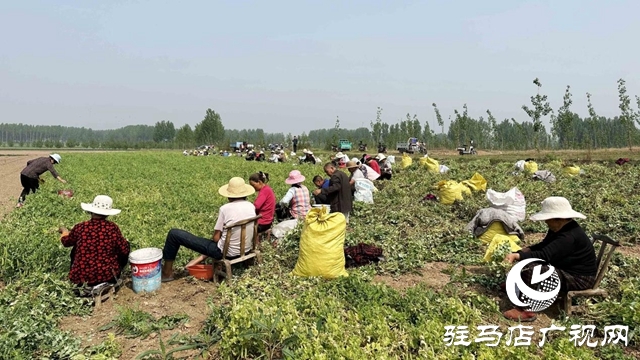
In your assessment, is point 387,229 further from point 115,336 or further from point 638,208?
point 638,208

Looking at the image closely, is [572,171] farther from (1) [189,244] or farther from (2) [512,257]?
(1) [189,244]

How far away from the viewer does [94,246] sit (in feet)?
16.7

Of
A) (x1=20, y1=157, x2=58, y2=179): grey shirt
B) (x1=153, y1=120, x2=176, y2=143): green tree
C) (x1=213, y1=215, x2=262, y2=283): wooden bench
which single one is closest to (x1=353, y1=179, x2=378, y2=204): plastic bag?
(x1=213, y1=215, x2=262, y2=283): wooden bench

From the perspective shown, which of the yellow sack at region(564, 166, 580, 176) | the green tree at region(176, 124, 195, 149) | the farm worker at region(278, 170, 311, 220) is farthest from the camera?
the green tree at region(176, 124, 195, 149)

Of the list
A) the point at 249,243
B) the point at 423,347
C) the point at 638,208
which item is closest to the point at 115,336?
the point at 249,243

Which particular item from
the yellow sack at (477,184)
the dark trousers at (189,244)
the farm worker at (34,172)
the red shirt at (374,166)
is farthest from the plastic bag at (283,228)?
the red shirt at (374,166)

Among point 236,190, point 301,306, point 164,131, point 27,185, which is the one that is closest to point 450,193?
point 236,190

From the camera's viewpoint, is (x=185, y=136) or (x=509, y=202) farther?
(x=185, y=136)

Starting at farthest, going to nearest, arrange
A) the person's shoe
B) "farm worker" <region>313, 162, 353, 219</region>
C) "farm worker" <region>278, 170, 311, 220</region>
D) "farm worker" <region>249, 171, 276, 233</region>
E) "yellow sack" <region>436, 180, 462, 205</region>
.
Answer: "yellow sack" <region>436, 180, 462, 205</region> < "farm worker" <region>313, 162, 353, 219</region> < "farm worker" <region>278, 170, 311, 220</region> < "farm worker" <region>249, 171, 276, 233</region> < the person's shoe

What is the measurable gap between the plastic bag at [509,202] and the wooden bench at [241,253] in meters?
4.68

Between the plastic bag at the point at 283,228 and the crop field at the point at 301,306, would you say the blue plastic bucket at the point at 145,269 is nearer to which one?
the crop field at the point at 301,306

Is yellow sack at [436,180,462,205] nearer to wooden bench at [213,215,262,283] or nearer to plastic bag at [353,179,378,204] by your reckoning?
plastic bag at [353,179,378,204]

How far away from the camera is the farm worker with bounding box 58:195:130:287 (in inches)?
200

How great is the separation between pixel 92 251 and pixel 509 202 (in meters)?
7.23
